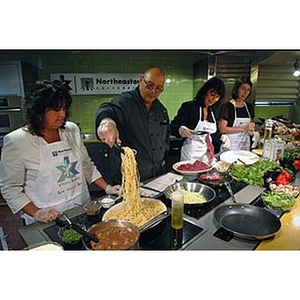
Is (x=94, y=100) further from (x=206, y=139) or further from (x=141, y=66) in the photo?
(x=206, y=139)

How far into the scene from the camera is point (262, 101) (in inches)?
66.4

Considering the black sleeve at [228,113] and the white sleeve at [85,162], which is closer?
the white sleeve at [85,162]

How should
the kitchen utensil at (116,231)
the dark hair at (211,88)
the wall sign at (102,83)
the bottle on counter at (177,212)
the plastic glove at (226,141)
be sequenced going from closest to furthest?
the kitchen utensil at (116,231) → the bottle on counter at (177,212) → the wall sign at (102,83) → the dark hair at (211,88) → the plastic glove at (226,141)

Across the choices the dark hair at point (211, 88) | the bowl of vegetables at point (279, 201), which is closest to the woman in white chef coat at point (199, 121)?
the dark hair at point (211, 88)

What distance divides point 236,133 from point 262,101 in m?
0.37

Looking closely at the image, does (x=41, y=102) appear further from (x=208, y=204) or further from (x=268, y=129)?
(x=268, y=129)

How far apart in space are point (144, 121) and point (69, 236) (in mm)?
872

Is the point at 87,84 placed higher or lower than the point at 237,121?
higher

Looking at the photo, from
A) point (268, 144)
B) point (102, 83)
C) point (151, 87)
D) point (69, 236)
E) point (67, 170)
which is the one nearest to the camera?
point (69, 236)

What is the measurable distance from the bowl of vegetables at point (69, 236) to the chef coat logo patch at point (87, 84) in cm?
96

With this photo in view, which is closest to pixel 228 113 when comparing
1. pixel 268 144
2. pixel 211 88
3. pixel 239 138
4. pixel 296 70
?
pixel 239 138

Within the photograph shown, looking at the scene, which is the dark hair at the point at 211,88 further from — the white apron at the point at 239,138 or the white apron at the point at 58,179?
the white apron at the point at 58,179

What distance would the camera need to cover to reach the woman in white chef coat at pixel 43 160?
0.95 meters

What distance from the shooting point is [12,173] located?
95 cm
